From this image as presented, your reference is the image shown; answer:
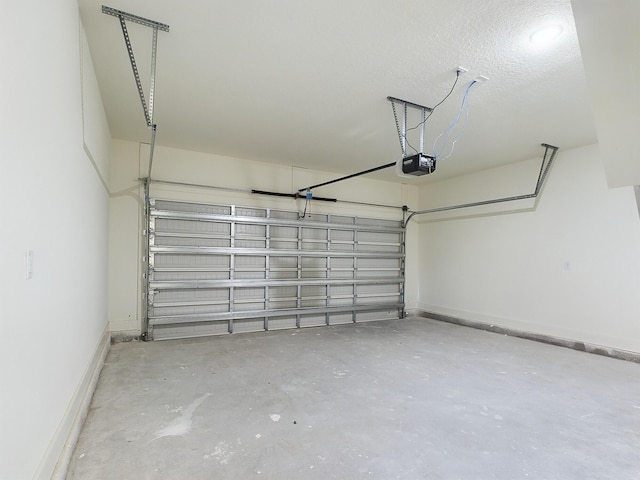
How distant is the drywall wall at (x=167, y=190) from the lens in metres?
4.61

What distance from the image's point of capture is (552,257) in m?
4.90

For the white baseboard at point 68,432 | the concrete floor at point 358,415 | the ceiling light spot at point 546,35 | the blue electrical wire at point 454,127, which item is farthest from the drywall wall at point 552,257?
the white baseboard at point 68,432

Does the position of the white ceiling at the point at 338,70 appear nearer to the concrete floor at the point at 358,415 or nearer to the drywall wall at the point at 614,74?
the drywall wall at the point at 614,74

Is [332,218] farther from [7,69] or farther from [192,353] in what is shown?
[7,69]

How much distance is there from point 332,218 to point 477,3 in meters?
4.35

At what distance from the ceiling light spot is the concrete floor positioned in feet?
8.87

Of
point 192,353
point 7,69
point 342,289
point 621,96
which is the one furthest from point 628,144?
point 342,289

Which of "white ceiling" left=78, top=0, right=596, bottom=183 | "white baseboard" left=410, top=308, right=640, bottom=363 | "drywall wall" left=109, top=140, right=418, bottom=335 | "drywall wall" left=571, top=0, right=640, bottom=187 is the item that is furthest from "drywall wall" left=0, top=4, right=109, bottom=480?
"white baseboard" left=410, top=308, right=640, bottom=363

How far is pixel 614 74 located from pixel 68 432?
3.18 meters

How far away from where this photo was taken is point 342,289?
6242 mm

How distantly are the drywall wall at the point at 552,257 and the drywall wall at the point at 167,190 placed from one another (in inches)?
87.7

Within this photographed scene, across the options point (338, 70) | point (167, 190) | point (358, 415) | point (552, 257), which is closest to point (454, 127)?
point (338, 70)

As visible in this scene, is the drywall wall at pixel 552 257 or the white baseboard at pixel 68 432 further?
the drywall wall at pixel 552 257

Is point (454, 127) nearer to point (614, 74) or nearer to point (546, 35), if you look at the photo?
point (546, 35)
